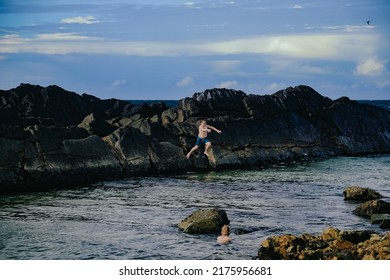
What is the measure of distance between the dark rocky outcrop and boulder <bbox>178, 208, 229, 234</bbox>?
2833 millimetres

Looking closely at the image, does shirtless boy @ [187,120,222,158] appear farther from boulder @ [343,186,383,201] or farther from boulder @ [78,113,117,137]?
boulder @ [343,186,383,201]

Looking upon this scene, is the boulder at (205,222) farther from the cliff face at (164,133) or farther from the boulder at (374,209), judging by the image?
the cliff face at (164,133)

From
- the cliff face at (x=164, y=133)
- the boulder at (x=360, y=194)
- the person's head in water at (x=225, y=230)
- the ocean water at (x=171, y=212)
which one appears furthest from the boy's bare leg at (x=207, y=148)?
the person's head in water at (x=225, y=230)

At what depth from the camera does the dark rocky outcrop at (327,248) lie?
15.5m

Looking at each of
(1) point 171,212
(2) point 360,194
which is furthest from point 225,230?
(2) point 360,194

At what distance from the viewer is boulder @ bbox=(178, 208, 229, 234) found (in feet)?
61.6

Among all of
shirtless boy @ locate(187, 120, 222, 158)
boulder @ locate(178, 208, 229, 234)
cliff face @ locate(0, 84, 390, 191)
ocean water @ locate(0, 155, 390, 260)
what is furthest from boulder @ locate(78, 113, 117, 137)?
boulder @ locate(178, 208, 229, 234)

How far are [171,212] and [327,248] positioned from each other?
22.4 ft

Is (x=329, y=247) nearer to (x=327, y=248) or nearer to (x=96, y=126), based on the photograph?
(x=327, y=248)

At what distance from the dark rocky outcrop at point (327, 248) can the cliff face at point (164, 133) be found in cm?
1305

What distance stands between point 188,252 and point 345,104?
27.9 meters

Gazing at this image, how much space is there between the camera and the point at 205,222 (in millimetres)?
18938
